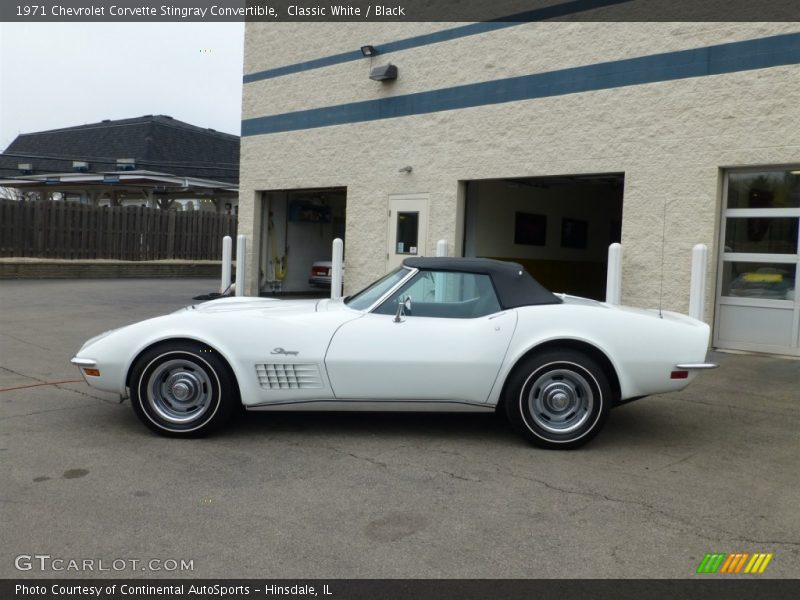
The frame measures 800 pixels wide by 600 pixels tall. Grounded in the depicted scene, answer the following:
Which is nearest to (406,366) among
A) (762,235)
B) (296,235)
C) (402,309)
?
(402,309)

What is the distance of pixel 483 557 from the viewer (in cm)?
327

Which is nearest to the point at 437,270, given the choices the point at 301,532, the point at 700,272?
the point at 301,532

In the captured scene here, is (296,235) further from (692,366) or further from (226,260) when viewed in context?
(692,366)

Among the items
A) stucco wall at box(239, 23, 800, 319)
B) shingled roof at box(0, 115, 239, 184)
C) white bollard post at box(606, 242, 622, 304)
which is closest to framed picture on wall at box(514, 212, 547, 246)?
stucco wall at box(239, 23, 800, 319)

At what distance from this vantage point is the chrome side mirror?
5109 mm

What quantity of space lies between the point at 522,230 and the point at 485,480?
10968 mm

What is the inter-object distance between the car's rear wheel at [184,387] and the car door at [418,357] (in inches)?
28.7

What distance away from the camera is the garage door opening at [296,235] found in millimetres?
16734

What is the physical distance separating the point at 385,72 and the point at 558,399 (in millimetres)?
9302

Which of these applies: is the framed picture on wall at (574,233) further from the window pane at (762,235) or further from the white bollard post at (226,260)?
the white bollard post at (226,260)

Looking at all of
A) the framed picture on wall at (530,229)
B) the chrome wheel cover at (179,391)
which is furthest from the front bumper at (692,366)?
the framed picture on wall at (530,229)

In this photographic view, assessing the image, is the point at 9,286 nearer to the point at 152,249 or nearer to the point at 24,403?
the point at 152,249

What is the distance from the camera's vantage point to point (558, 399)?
498 cm
